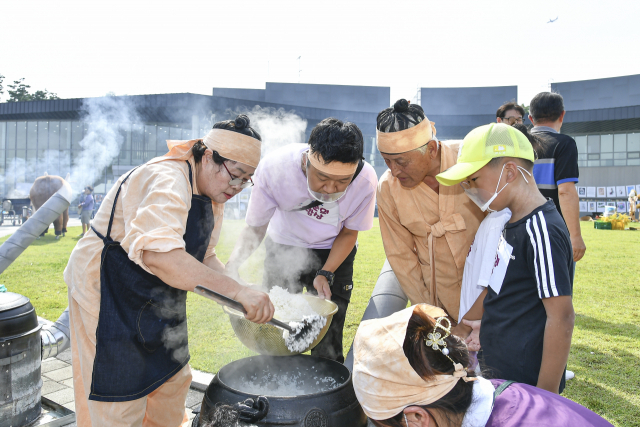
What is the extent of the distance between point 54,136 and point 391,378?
3060cm

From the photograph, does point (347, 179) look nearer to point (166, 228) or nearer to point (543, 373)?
point (166, 228)

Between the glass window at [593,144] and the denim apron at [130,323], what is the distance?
37.3 metres

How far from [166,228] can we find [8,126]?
109 ft

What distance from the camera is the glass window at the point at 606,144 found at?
104 ft

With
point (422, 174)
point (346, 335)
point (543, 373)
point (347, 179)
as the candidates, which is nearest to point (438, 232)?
point (422, 174)

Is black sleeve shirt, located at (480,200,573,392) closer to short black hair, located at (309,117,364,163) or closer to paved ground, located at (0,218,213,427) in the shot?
short black hair, located at (309,117,364,163)

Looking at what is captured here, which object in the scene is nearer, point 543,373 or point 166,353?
point 543,373

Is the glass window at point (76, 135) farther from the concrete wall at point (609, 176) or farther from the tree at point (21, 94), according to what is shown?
the concrete wall at point (609, 176)

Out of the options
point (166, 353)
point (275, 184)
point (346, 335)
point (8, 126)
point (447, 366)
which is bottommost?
point (346, 335)

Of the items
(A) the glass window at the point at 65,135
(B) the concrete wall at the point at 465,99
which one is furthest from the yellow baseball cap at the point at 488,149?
(B) the concrete wall at the point at 465,99

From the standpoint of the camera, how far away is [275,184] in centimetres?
294

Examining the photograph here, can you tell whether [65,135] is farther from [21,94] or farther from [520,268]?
[520,268]

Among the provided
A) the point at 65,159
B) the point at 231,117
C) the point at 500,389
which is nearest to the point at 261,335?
the point at 500,389

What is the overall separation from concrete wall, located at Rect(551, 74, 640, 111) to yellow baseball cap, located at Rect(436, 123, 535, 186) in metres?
38.9
